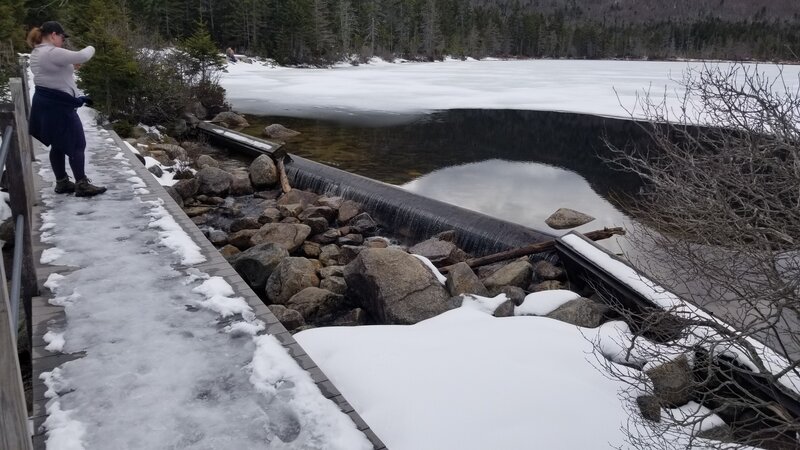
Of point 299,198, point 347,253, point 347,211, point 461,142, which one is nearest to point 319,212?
point 347,211

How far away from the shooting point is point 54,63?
634 cm

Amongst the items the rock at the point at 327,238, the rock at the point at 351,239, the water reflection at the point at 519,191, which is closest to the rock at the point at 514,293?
the rock at the point at 351,239

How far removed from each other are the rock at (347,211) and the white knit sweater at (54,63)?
17.7 ft

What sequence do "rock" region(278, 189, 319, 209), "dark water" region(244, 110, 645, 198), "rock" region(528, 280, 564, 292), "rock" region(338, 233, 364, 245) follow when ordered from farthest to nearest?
"dark water" region(244, 110, 645, 198) → "rock" region(278, 189, 319, 209) → "rock" region(338, 233, 364, 245) → "rock" region(528, 280, 564, 292)

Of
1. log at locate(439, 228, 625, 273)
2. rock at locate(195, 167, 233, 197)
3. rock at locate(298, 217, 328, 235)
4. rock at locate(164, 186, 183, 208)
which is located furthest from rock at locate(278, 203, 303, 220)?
log at locate(439, 228, 625, 273)

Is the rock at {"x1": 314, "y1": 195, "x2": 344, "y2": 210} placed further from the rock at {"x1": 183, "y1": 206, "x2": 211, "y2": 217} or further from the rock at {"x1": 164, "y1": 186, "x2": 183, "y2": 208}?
the rock at {"x1": 164, "y1": 186, "x2": 183, "y2": 208}

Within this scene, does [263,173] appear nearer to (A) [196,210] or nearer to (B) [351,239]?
(A) [196,210]

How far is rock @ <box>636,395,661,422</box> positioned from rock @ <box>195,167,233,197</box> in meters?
10.0

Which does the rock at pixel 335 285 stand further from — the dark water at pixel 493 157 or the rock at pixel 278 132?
the rock at pixel 278 132

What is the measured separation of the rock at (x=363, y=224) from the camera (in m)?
10.7

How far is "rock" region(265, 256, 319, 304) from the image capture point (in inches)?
292

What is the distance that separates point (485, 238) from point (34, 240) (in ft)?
20.3

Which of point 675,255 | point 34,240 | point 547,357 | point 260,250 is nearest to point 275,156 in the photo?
point 260,250

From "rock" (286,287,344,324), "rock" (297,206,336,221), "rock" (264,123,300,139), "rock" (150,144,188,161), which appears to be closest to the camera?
"rock" (286,287,344,324)
